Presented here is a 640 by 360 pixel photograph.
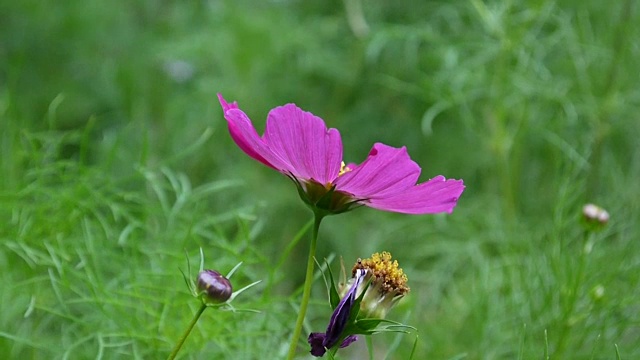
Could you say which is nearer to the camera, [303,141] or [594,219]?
[303,141]

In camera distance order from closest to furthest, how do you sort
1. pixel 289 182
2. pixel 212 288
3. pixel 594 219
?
pixel 212 288 → pixel 594 219 → pixel 289 182

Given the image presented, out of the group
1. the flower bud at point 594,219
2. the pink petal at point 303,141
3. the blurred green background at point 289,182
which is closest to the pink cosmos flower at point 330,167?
the pink petal at point 303,141

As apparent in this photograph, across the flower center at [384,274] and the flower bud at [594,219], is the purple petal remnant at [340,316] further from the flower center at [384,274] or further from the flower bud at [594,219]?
the flower bud at [594,219]

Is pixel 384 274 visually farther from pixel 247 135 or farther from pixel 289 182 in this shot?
pixel 289 182

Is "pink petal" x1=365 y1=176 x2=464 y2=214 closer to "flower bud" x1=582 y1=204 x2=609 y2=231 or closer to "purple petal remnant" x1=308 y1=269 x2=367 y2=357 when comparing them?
"purple petal remnant" x1=308 y1=269 x2=367 y2=357

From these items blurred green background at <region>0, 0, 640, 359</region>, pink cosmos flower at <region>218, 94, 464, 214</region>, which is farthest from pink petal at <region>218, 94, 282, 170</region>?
blurred green background at <region>0, 0, 640, 359</region>

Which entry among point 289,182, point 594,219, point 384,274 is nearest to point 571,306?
point 594,219

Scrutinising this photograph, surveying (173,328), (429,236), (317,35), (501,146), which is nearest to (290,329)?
(173,328)
